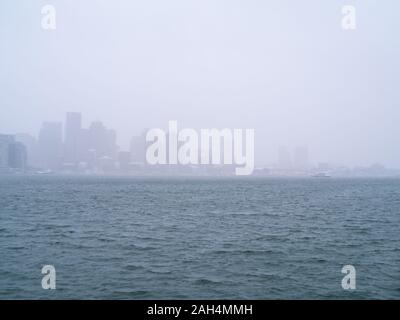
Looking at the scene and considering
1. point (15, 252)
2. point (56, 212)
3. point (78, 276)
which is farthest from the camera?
point (56, 212)

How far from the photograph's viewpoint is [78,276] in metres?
16.3

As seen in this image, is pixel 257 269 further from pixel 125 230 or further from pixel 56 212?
pixel 56 212

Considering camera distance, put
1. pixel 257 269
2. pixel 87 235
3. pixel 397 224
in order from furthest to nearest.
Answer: pixel 397 224
pixel 87 235
pixel 257 269

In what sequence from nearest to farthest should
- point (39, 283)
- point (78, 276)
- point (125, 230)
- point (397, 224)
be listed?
point (39, 283) < point (78, 276) < point (125, 230) < point (397, 224)

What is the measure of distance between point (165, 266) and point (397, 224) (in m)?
25.1
